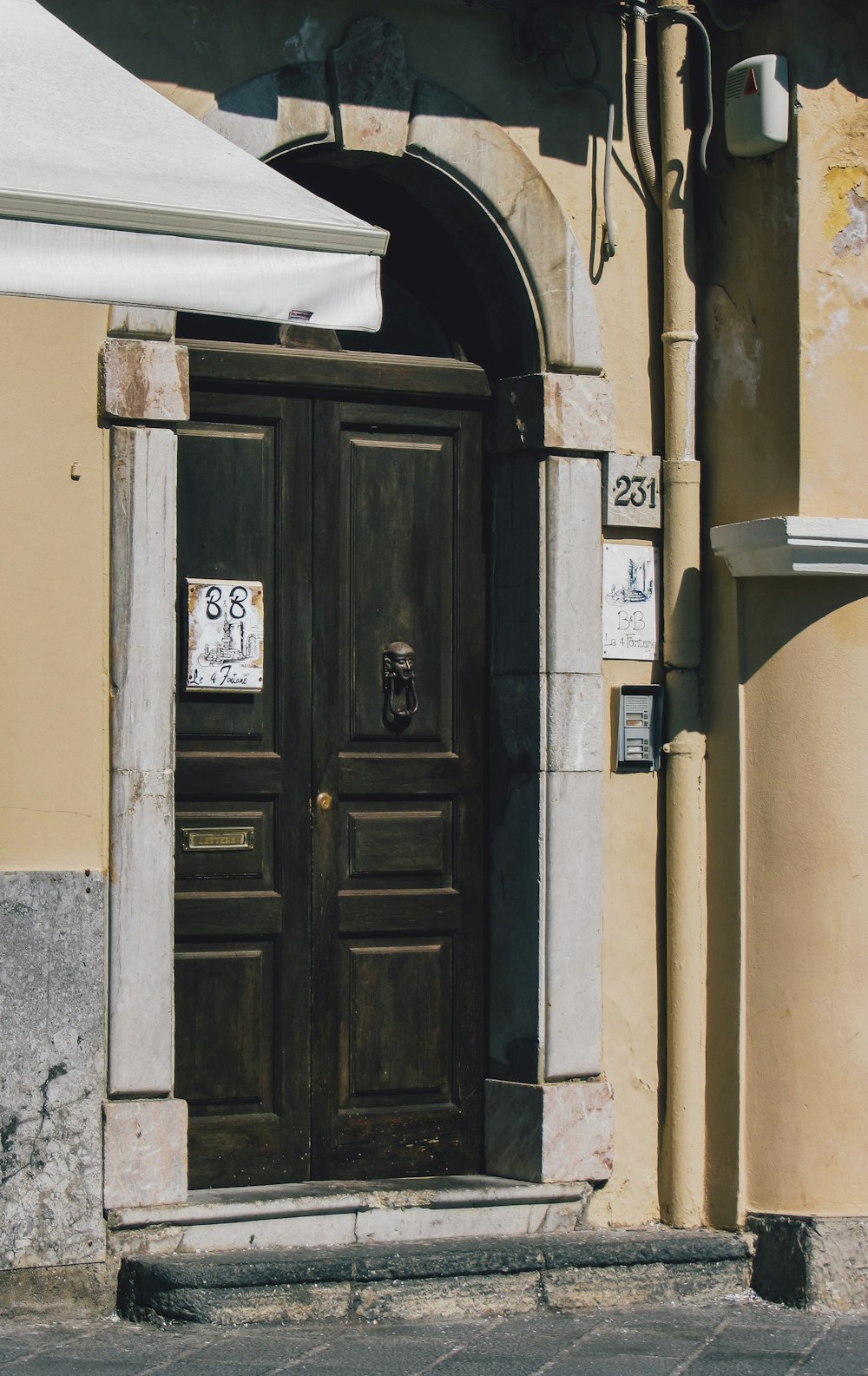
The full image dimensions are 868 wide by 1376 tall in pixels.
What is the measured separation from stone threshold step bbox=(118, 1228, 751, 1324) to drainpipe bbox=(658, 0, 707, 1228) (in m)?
0.26

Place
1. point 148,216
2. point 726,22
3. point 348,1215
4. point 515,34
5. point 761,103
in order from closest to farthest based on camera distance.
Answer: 1. point 148,216
2. point 348,1215
3. point 761,103
4. point 515,34
5. point 726,22

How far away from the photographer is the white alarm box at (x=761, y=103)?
6070mm

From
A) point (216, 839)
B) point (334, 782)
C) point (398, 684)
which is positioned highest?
point (398, 684)

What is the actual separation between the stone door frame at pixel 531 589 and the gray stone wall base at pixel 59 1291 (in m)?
0.97

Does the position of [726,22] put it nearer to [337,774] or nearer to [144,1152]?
[337,774]

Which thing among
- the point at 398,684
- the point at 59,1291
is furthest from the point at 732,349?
the point at 59,1291

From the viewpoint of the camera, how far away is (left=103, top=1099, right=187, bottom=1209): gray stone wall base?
217 inches

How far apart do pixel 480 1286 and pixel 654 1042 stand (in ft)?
3.39

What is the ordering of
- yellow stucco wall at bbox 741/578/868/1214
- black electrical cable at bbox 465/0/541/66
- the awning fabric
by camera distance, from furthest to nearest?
black electrical cable at bbox 465/0/541/66
yellow stucco wall at bbox 741/578/868/1214
the awning fabric

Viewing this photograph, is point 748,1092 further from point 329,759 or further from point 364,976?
point 329,759

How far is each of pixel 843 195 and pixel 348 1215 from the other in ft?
11.8

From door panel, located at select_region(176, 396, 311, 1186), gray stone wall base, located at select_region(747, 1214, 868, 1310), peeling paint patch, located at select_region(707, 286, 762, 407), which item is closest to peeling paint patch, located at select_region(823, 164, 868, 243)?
peeling paint patch, located at select_region(707, 286, 762, 407)

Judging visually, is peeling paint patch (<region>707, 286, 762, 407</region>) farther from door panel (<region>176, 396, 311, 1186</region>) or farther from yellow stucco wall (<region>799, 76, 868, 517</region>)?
door panel (<region>176, 396, 311, 1186</region>)

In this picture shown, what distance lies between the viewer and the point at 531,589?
6.21m
